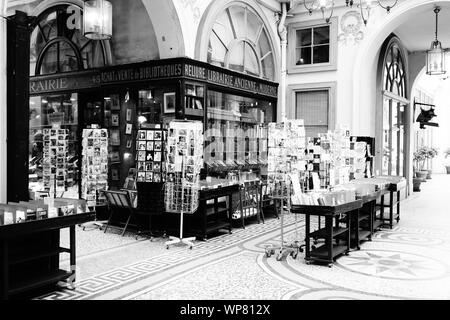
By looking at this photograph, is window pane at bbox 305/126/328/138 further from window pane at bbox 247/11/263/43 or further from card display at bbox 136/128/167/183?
card display at bbox 136/128/167/183

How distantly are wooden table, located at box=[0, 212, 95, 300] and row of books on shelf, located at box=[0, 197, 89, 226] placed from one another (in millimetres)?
58

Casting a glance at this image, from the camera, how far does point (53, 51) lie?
30.4ft

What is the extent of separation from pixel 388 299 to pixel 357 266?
1.17 meters

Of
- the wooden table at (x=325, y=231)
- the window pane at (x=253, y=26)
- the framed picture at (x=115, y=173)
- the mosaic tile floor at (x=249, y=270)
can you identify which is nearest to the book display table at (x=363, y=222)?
the mosaic tile floor at (x=249, y=270)

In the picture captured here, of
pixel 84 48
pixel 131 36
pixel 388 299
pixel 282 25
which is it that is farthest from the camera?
pixel 282 25

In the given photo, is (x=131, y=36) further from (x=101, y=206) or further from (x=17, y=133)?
(x=17, y=133)

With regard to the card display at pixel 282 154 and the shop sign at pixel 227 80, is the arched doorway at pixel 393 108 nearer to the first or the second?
the shop sign at pixel 227 80


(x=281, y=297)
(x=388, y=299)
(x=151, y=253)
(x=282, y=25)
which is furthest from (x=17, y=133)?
(x=282, y=25)

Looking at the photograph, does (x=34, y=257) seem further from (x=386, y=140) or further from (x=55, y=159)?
(x=386, y=140)

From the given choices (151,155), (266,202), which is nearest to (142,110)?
(151,155)

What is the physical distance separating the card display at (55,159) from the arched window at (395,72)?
25.9ft

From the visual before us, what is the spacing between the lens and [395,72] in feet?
38.5

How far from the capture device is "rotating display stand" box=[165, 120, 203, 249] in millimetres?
6078

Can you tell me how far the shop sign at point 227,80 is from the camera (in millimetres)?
7164
